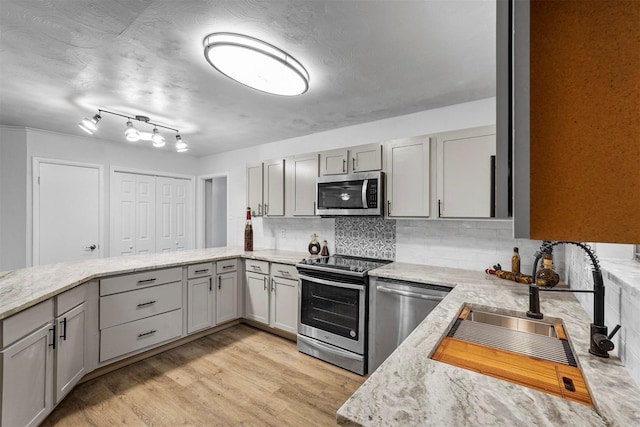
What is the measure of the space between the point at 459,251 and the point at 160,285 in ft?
9.42

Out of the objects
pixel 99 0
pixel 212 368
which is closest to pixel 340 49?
pixel 99 0

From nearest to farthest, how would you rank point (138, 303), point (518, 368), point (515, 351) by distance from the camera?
Result: point (518, 368) < point (515, 351) < point (138, 303)

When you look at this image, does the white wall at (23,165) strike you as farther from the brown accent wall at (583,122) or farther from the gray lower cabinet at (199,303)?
the brown accent wall at (583,122)

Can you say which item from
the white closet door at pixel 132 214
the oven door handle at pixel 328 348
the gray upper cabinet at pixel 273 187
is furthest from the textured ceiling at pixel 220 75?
the oven door handle at pixel 328 348

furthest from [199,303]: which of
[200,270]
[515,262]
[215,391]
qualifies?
[515,262]

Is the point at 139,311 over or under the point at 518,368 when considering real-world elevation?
under

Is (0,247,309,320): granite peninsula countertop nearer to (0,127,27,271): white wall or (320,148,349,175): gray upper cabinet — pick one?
(320,148,349,175): gray upper cabinet

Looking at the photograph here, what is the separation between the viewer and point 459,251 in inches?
108

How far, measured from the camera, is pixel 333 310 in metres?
2.72

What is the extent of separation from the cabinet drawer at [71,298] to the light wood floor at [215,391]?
0.71m

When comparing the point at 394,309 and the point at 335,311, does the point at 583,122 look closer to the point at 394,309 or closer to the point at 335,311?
the point at 394,309

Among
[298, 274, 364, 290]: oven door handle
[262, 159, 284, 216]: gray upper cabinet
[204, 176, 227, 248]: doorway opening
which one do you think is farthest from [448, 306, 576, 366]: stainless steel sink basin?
[204, 176, 227, 248]: doorway opening

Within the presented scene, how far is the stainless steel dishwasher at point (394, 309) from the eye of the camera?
7.30 feet

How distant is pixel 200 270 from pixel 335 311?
1.54 meters
